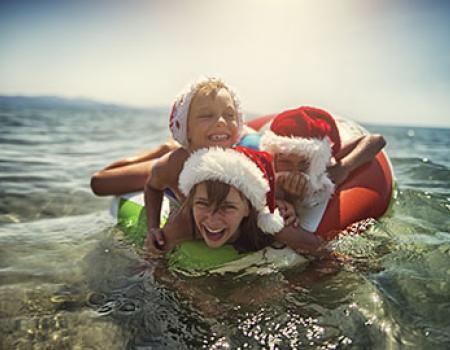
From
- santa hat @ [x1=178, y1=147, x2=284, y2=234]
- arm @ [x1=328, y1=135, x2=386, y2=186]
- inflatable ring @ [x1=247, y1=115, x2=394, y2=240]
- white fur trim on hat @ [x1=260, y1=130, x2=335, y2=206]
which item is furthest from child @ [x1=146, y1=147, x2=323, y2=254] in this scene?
arm @ [x1=328, y1=135, x2=386, y2=186]

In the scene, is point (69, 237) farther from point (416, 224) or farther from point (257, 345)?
point (416, 224)

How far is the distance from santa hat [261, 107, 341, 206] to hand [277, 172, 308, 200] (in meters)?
0.03

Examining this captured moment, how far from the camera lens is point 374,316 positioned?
2.17 meters

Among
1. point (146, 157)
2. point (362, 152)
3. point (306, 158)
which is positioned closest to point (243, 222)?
point (306, 158)

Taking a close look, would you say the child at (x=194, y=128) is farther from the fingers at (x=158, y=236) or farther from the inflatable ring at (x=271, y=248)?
the inflatable ring at (x=271, y=248)

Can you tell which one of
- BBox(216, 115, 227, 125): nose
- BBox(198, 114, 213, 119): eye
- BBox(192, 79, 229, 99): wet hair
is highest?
Answer: BBox(192, 79, 229, 99): wet hair

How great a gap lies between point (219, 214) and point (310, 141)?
28.9 inches

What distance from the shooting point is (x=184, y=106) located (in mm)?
2807

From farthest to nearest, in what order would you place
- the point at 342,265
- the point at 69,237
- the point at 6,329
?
the point at 69,237 < the point at 342,265 < the point at 6,329

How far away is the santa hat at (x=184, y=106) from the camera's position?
9.19ft

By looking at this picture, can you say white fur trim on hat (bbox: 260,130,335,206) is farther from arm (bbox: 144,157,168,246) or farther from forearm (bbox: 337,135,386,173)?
arm (bbox: 144,157,168,246)

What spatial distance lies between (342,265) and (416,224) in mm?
1019

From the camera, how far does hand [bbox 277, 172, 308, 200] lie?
109 inches

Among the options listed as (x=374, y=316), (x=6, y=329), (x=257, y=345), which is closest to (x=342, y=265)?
(x=374, y=316)
